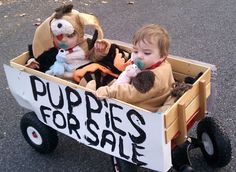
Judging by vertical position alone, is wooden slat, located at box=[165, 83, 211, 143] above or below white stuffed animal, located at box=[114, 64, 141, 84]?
below

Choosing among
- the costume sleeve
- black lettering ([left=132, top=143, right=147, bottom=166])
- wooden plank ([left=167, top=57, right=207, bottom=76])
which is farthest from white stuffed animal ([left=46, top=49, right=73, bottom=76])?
black lettering ([left=132, top=143, right=147, bottom=166])

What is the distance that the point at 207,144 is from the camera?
102 inches

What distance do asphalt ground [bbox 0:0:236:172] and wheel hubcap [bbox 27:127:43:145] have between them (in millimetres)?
109

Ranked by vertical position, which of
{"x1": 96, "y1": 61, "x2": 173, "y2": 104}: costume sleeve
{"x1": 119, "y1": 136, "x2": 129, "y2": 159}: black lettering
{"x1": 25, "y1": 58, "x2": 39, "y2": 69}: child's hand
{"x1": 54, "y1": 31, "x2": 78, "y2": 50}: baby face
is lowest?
{"x1": 119, "y1": 136, "x2": 129, "y2": 159}: black lettering

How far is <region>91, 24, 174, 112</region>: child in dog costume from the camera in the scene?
2.23 meters

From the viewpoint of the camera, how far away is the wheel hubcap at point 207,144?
2549 millimetres

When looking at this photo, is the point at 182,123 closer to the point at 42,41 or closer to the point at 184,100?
the point at 184,100

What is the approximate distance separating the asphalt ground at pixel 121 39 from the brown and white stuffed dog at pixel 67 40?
55 centimetres

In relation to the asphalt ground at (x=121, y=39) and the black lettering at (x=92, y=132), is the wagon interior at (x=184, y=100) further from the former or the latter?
the asphalt ground at (x=121, y=39)

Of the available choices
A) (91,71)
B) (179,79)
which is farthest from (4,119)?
(179,79)

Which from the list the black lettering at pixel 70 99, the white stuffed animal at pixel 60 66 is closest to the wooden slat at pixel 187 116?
the black lettering at pixel 70 99

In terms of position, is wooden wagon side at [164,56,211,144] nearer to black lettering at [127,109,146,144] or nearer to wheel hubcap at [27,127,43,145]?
black lettering at [127,109,146,144]

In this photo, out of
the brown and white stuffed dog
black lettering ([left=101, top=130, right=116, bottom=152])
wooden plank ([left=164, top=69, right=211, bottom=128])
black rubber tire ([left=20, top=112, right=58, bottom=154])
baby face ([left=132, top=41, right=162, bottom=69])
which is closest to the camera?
wooden plank ([left=164, top=69, right=211, bottom=128])

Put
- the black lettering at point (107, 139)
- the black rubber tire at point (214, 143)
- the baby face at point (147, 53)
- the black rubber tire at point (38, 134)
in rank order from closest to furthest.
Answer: the baby face at point (147, 53) → the black lettering at point (107, 139) → the black rubber tire at point (214, 143) → the black rubber tire at point (38, 134)
